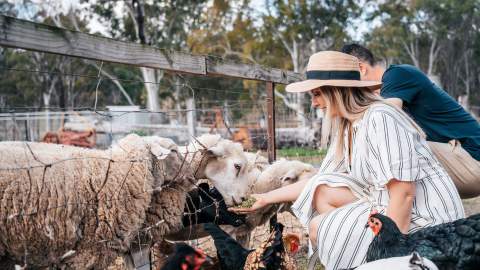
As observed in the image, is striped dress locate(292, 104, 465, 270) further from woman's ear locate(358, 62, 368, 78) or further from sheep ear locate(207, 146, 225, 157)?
sheep ear locate(207, 146, 225, 157)

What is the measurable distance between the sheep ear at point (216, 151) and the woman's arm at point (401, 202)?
2211 mm

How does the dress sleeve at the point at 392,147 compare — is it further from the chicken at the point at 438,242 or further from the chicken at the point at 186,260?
the chicken at the point at 186,260

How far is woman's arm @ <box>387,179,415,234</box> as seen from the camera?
246 cm

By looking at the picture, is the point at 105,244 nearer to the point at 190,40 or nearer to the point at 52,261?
the point at 52,261

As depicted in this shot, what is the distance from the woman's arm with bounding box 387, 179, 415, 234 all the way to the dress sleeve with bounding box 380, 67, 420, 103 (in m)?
1.04

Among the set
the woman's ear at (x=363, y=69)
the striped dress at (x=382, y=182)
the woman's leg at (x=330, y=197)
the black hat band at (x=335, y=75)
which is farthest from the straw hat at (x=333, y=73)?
the woman's ear at (x=363, y=69)

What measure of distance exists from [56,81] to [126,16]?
7.86 meters

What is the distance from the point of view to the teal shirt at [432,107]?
3.34m

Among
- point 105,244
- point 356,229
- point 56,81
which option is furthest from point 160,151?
point 56,81

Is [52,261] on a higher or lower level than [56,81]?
lower

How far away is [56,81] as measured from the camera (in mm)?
30016

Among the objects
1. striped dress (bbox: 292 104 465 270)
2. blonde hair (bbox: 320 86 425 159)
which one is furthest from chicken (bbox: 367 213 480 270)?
blonde hair (bbox: 320 86 425 159)

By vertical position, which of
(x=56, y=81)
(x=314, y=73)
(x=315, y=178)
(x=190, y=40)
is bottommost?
(x=315, y=178)

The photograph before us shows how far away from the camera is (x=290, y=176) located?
4.70 metres
